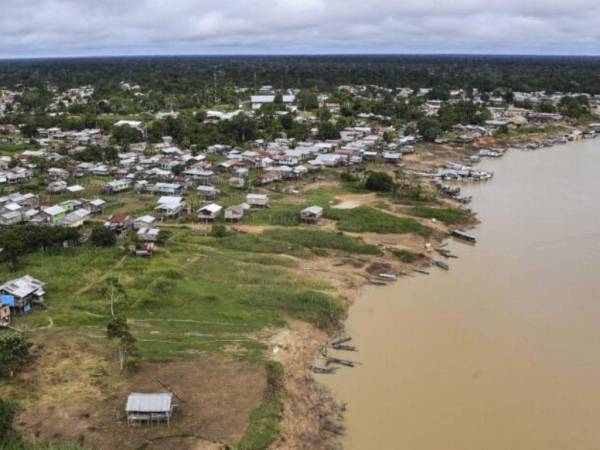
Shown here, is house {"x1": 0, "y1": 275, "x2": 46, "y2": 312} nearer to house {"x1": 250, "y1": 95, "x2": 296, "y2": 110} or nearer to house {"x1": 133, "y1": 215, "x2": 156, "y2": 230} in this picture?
house {"x1": 133, "y1": 215, "x2": 156, "y2": 230}

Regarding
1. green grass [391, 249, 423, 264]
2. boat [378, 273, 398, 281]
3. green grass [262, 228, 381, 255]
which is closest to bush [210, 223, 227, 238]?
green grass [262, 228, 381, 255]

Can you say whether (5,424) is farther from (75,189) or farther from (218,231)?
(75,189)

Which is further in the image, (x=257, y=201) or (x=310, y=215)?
(x=257, y=201)

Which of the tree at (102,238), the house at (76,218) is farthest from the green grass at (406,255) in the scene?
the house at (76,218)

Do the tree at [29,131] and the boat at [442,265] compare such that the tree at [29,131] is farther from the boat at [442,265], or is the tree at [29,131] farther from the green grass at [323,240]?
the boat at [442,265]

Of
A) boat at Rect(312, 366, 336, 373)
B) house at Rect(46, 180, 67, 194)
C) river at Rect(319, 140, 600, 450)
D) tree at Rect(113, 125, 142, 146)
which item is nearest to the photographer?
river at Rect(319, 140, 600, 450)

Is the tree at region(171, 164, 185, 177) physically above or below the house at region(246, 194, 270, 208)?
above

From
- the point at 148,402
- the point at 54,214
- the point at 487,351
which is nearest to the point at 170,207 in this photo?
the point at 54,214
